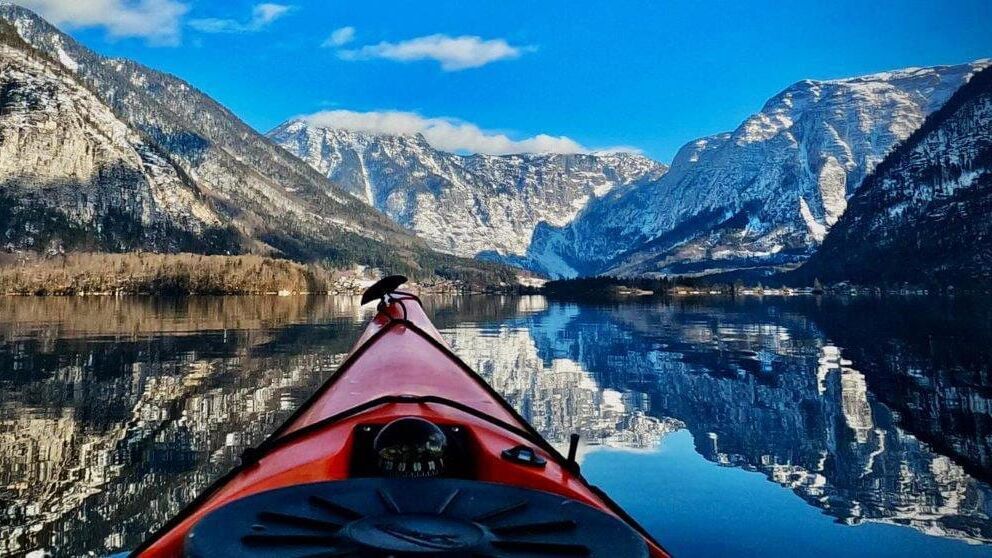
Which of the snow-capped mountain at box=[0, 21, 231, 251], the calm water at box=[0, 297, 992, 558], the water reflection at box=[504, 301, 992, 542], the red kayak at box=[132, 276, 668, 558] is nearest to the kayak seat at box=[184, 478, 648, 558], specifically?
the red kayak at box=[132, 276, 668, 558]

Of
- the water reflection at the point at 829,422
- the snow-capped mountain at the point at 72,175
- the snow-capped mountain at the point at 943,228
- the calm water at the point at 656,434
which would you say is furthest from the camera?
the snow-capped mountain at the point at 72,175

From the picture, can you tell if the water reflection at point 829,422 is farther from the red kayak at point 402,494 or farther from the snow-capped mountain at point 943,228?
the snow-capped mountain at point 943,228

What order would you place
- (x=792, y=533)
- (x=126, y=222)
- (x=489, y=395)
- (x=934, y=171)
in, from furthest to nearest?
1. (x=934, y=171)
2. (x=126, y=222)
3. (x=792, y=533)
4. (x=489, y=395)

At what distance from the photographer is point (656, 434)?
1095 centimetres

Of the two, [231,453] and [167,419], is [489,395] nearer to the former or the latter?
[231,453]

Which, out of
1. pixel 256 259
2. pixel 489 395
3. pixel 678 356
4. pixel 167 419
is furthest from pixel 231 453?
pixel 256 259

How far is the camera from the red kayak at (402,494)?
2102 mm

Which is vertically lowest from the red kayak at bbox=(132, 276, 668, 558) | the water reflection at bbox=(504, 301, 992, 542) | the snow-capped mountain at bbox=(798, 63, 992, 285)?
the water reflection at bbox=(504, 301, 992, 542)

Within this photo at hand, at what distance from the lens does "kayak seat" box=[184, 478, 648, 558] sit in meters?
2.03

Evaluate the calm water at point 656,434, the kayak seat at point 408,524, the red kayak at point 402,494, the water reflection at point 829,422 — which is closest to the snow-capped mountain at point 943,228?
the water reflection at point 829,422

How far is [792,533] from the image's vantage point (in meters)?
6.71

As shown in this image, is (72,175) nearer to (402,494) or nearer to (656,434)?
(656,434)

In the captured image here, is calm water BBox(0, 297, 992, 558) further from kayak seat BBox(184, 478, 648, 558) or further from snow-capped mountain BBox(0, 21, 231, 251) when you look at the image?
snow-capped mountain BBox(0, 21, 231, 251)

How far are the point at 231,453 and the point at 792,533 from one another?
272 inches
